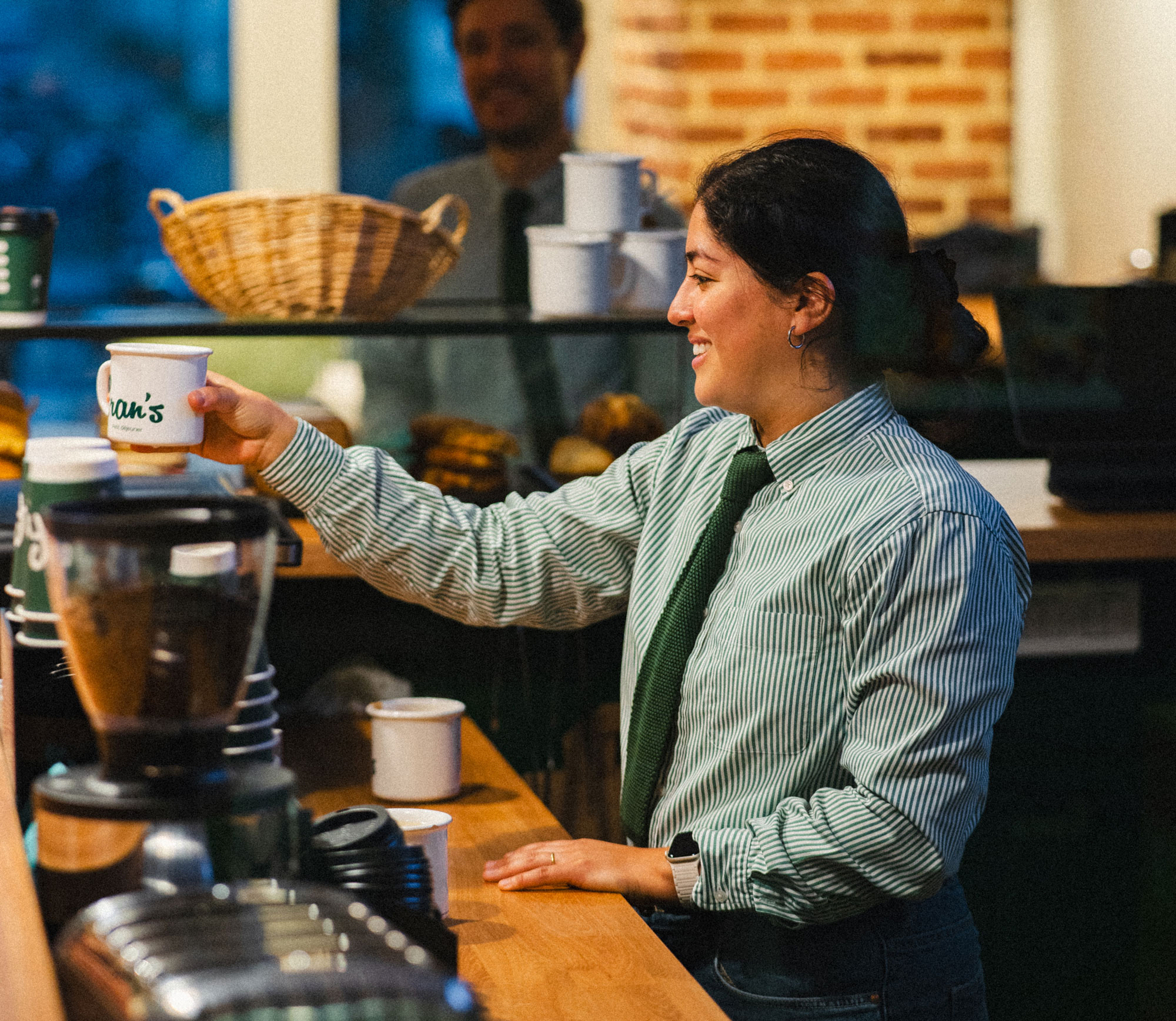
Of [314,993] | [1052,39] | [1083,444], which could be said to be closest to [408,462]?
[1083,444]

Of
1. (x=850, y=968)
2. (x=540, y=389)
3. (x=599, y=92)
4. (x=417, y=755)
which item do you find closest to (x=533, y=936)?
(x=850, y=968)

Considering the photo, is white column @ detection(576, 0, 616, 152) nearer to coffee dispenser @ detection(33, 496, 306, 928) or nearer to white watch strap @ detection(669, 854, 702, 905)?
white watch strap @ detection(669, 854, 702, 905)

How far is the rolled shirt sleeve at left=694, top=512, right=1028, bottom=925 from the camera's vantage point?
4.48 feet

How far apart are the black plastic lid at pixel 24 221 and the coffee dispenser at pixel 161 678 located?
1.21 m

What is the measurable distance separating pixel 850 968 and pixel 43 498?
2.59 ft

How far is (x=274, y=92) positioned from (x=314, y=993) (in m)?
4.20

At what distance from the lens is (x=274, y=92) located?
15.2 ft

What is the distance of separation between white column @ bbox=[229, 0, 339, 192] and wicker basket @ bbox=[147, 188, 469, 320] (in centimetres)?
251

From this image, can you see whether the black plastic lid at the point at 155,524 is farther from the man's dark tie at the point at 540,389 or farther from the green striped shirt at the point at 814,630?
the man's dark tie at the point at 540,389

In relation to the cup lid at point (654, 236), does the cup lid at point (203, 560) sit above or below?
below

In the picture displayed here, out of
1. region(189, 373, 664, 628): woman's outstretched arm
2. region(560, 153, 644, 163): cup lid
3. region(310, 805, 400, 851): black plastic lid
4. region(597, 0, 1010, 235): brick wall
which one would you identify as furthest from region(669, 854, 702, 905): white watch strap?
region(597, 0, 1010, 235): brick wall

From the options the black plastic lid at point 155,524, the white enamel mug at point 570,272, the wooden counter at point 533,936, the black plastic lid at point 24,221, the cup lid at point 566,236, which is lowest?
the wooden counter at point 533,936

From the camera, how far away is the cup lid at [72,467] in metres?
1.24

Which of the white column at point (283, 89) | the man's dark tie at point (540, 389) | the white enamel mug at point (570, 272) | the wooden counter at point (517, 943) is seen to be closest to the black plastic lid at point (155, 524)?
the wooden counter at point (517, 943)
